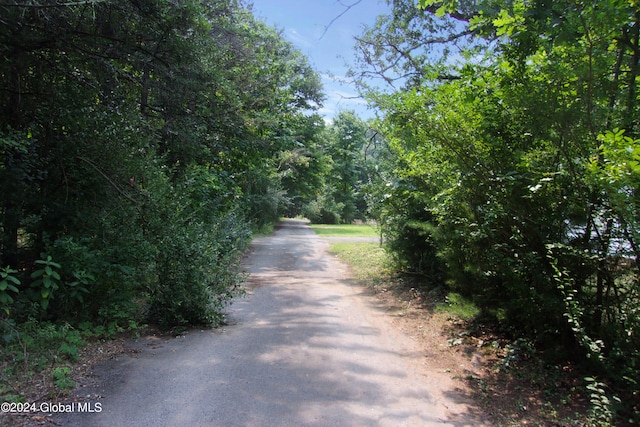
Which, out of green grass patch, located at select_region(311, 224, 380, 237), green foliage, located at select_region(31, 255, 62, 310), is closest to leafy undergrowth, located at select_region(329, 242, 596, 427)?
green foliage, located at select_region(31, 255, 62, 310)

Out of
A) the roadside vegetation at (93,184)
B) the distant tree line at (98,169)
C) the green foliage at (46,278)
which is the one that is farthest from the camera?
the distant tree line at (98,169)

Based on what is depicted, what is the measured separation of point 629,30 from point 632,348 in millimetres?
2954

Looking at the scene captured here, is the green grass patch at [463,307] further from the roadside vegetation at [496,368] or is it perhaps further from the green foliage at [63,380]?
the green foliage at [63,380]

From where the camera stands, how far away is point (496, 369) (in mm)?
5074

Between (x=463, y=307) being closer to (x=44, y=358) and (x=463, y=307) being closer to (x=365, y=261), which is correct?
(x=44, y=358)

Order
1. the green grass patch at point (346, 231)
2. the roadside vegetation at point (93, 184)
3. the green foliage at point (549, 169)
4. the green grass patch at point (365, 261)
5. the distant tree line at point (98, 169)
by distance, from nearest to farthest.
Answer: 1. the green foliage at point (549, 169)
2. the roadside vegetation at point (93, 184)
3. the distant tree line at point (98, 169)
4. the green grass patch at point (365, 261)
5. the green grass patch at point (346, 231)

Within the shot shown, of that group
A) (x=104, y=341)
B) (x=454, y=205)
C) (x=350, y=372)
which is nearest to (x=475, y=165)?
(x=454, y=205)

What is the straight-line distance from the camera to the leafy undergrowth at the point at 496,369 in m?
4.01

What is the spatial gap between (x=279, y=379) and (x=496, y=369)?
2.71 metres

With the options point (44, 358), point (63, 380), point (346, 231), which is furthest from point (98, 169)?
point (346, 231)

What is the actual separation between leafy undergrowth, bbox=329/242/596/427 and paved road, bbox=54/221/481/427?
34 cm

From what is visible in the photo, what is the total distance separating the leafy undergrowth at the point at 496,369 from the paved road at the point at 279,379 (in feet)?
1.12

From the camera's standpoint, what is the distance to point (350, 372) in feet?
15.9

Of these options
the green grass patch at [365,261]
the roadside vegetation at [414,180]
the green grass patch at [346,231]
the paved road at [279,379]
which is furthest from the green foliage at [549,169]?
the green grass patch at [346,231]
